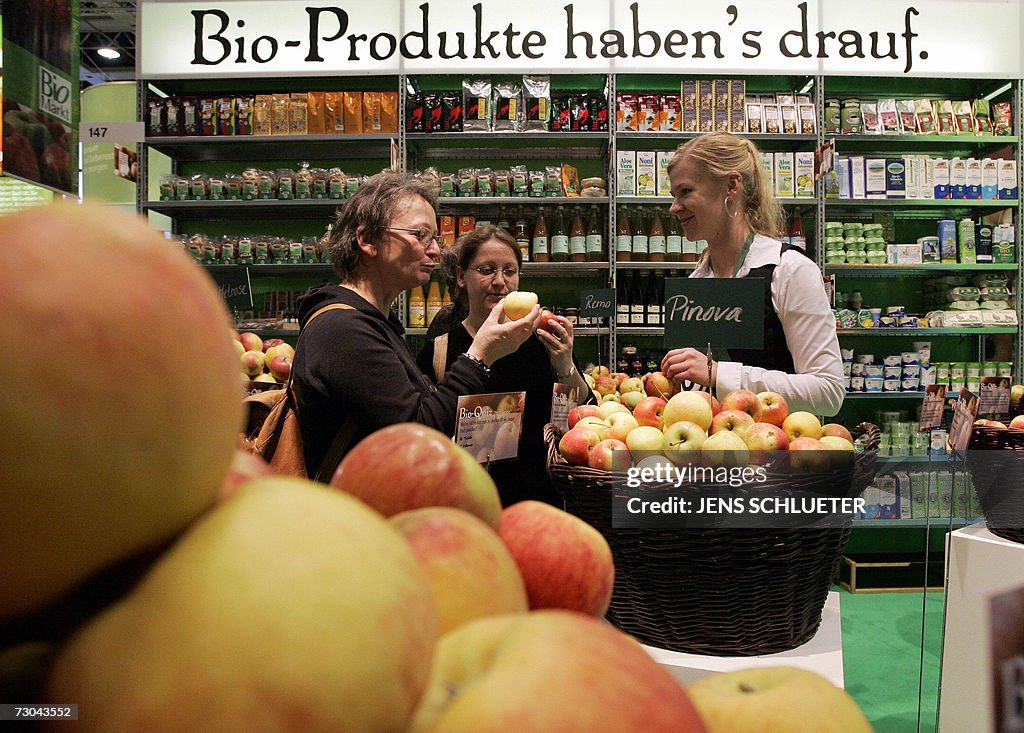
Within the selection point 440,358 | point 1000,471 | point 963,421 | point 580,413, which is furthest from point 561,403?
point 1000,471

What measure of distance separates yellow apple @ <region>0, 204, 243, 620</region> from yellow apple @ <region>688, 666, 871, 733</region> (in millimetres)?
256

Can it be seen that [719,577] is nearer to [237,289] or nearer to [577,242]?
[237,289]

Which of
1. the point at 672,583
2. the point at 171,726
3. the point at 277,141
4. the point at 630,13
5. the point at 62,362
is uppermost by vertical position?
the point at 630,13

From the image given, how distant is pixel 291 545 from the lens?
0.27m

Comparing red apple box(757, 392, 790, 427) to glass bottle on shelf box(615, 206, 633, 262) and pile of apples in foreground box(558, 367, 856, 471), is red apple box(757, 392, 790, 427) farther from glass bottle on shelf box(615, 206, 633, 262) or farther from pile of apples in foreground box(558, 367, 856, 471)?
glass bottle on shelf box(615, 206, 633, 262)

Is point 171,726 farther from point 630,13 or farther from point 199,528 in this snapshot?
point 630,13

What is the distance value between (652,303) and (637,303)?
0.09 metres

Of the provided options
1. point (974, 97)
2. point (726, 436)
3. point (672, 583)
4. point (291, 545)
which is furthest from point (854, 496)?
point (974, 97)

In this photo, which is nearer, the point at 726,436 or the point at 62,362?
the point at 62,362

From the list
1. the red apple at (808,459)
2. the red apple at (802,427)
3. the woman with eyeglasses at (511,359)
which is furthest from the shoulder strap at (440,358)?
the red apple at (808,459)

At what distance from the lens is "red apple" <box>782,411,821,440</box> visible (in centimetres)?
145

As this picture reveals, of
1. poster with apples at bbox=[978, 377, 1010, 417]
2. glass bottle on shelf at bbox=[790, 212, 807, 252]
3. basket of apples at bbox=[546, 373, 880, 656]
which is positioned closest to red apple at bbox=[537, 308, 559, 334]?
basket of apples at bbox=[546, 373, 880, 656]

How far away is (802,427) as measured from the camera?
1.46m

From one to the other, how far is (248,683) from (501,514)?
0.29 m
